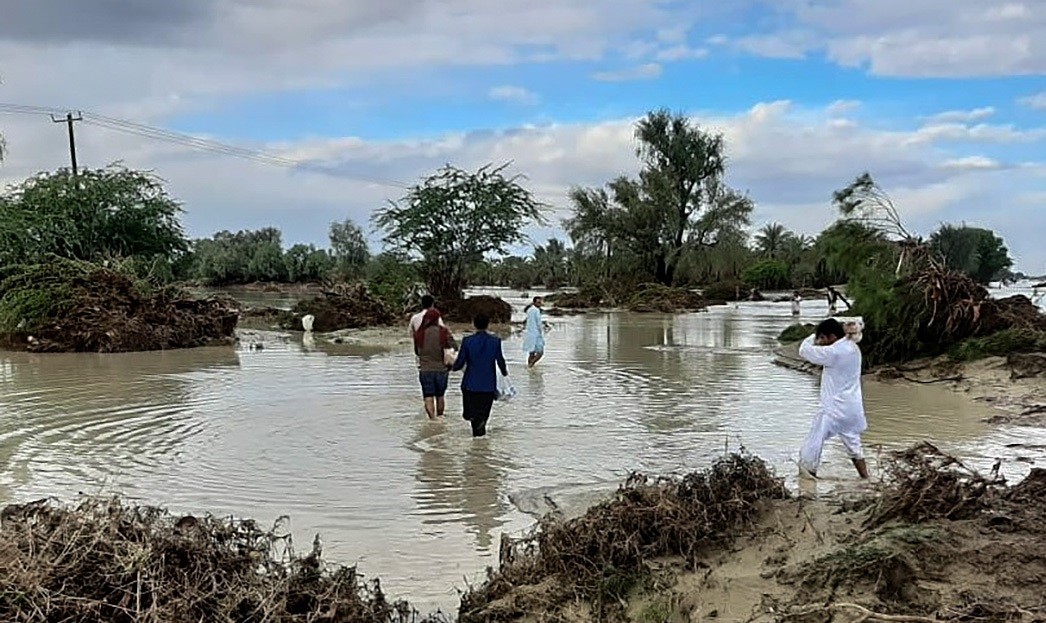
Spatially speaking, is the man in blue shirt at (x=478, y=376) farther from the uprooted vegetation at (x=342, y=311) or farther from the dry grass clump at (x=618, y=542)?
the uprooted vegetation at (x=342, y=311)

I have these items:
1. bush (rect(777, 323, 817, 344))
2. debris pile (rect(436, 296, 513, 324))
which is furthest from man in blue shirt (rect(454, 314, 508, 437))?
debris pile (rect(436, 296, 513, 324))

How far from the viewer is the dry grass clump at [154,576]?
15.5 ft

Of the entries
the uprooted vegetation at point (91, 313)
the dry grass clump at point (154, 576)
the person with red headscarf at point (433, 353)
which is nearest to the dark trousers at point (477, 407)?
the person with red headscarf at point (433, 353)

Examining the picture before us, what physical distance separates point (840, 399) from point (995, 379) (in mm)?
10222

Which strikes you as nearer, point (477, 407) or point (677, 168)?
point (477, 407)

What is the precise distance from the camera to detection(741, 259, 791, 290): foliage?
7512 cm

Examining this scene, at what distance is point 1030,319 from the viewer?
68.1ft

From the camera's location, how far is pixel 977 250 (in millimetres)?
52969

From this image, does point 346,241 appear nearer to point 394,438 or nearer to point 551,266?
point 551,266

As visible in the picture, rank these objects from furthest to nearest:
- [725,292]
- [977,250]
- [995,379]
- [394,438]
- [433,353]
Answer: [725,292] → [977,250] → [995,379] → [433,353] → [394,438]

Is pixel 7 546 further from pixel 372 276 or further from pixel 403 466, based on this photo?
pixel 372 276

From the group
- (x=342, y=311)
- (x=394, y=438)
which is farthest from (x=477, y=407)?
(x=342, y=311)

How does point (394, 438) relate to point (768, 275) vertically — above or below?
below

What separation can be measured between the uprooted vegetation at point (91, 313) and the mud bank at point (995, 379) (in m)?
17.0
